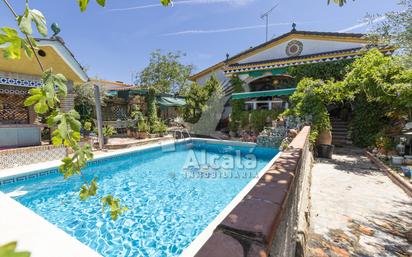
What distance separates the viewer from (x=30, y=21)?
90 cm

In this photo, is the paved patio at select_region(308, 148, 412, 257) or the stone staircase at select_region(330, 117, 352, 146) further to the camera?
the stone staircase at select_region(330, 117, 352, 146)

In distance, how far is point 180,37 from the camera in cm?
3547

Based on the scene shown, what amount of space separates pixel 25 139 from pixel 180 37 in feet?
100

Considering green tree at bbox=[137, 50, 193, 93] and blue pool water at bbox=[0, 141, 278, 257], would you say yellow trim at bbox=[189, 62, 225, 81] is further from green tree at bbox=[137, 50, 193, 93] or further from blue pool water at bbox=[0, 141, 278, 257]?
blue pool water at bbox=[0, 141, 278, 257]

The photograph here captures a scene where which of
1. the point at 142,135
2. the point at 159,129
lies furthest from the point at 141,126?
the point at 159,129

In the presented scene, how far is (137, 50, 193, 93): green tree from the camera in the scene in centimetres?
3559

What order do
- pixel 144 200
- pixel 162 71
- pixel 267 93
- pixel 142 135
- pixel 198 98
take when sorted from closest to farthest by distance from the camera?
1. pixel 144 200
2. pixel 142 135
3. pixel 267 93
4. pixel 198 98
5. pixel 162 71

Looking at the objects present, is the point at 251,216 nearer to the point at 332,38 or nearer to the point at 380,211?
the point at 380,211

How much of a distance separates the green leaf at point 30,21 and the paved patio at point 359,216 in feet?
14.9

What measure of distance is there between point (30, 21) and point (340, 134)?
2038 centimetres

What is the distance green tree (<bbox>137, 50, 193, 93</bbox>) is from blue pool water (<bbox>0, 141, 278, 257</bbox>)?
25333 mm

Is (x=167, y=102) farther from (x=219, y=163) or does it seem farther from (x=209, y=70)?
(x=219, y=163)

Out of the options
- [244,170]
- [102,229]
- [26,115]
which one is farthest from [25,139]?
[244,170]

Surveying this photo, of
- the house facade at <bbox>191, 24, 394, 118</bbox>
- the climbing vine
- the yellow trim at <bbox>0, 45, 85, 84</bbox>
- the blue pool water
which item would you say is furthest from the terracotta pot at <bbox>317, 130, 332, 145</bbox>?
the yellow trim at <bbox>0, 45, 85, 84</bbox>
